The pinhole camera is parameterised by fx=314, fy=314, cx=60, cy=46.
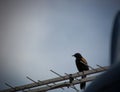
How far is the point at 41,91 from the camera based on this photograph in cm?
829

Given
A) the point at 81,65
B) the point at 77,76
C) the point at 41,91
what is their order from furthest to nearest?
the point at 81,65 → the point at 41,91 → the point at 77,76

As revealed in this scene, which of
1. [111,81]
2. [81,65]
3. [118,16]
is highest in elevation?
[81,65]

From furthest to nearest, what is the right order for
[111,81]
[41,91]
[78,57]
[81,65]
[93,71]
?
[78,57], [81,65], [41,91], [93,71], [111,81]

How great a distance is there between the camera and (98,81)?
52cm

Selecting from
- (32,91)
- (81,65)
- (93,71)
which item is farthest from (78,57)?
(93,71)

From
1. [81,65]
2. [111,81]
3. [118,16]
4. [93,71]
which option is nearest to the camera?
[111,81]

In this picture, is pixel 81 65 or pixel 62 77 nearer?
pixel 62 77

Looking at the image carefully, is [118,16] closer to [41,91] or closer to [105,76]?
[105,76]

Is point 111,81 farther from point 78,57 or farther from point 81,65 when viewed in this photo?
point 78,57

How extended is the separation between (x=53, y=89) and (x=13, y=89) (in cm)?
137

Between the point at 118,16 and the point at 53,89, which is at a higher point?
the point at 53,89

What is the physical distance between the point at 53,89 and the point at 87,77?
3.72 feet

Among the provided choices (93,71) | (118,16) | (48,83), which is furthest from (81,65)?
(118,16)

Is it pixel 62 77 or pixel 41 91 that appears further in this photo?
pixel 41 91
